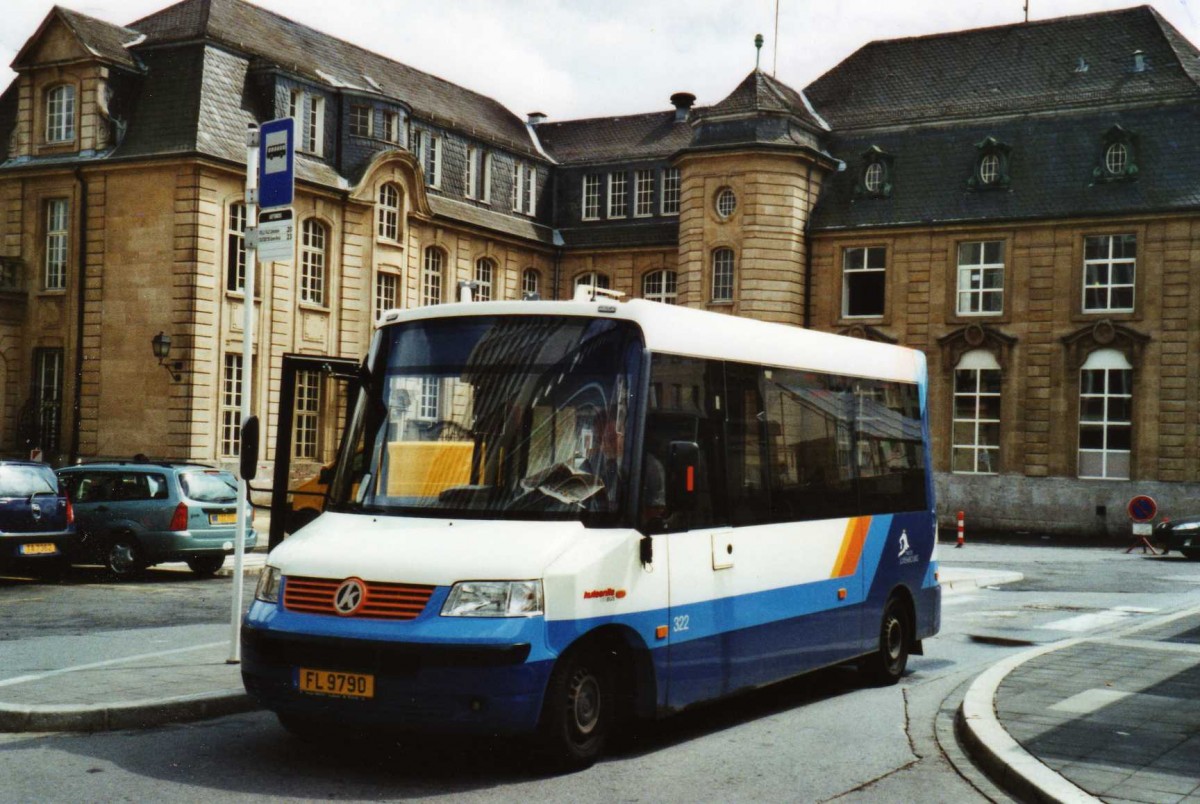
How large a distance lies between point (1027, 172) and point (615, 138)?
16631 mm

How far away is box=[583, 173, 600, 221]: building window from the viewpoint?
5006 cm

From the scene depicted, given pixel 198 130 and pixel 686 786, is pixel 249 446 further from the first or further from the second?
pixel 198 130

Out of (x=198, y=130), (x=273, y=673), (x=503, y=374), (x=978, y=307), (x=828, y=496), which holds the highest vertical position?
(x=198, y=130)

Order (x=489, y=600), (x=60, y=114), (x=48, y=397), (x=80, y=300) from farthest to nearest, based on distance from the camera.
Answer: (x=48, y=397)
(x=60, y=114)
(x=80, y=300)
(x=489, y=600)

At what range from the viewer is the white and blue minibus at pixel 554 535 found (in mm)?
7543

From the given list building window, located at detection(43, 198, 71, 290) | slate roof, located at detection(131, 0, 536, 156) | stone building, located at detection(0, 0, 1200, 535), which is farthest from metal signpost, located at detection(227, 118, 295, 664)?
building window, located at detection(43, 198, 71, 290)

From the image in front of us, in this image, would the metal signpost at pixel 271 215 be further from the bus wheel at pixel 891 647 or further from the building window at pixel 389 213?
the building window at pixel 389 213

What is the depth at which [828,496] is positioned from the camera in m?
10.8

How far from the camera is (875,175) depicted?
42844 millimetres

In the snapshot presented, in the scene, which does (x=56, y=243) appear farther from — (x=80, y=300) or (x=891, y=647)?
(x=891, y=647)

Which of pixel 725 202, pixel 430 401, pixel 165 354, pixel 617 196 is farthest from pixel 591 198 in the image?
pixel 430 401

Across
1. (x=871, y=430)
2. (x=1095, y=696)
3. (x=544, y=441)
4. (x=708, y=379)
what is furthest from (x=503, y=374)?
(x=1095, y=696)

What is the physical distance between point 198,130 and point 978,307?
22150 mm

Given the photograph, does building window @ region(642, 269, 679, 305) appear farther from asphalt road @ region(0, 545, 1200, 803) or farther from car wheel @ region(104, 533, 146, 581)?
asphalt road @ region(0, 545, 1200, 803)
